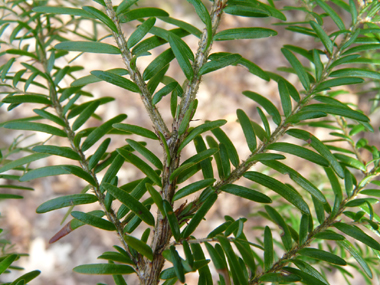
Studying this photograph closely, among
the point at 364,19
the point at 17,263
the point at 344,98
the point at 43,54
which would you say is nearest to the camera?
the point at 364,19

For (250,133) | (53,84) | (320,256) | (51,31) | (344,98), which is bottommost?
(320,256)

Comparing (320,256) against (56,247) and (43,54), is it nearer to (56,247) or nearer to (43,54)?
(43,54)

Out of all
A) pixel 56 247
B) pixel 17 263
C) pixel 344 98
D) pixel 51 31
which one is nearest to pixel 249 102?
pixel 344 98

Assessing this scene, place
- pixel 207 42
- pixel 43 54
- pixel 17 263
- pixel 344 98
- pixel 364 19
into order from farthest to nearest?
1. pixel 344 98
2. pixel 17 263
3. pixel 43 54
4. pixel 364 19
5. pixel 207 42

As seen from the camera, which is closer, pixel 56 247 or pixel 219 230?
pixel 219 230

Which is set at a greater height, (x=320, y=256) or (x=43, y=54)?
(x=43, y=54)

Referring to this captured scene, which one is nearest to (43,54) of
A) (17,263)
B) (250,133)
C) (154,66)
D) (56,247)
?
(154,66)

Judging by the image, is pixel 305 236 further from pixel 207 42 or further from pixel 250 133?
pixel 207 42
